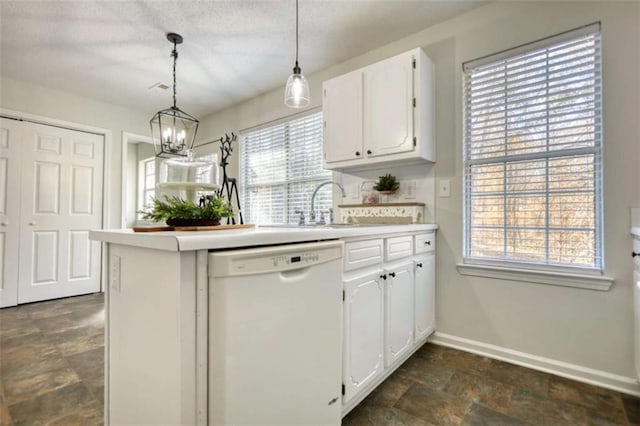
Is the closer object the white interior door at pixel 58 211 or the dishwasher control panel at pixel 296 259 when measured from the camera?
the dishwasher control panel at pixel 296 259

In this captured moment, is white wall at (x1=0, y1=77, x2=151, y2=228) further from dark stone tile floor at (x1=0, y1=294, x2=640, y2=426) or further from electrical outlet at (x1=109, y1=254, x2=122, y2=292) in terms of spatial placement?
electrical outlet at (x1=109, y1=254, x2=122, y2=292)

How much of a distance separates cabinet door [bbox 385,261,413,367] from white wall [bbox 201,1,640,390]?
54 centimetres

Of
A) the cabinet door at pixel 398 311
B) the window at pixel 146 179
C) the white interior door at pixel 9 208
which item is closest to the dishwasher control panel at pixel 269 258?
the cabinet door at pixel 398 311

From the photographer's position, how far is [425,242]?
2.24m

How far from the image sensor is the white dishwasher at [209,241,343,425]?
93 cm

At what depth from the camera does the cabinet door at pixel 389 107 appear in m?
2.24

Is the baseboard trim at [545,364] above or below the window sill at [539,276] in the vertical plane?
below

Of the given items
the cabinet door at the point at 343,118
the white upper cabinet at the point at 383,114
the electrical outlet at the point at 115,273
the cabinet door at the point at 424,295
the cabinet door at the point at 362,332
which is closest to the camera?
the electrical outlet at the point at 115,273

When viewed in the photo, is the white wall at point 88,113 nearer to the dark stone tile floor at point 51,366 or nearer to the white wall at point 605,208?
the dark stone tile floor at point 51,366

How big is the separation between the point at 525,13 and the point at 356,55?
1346 mm

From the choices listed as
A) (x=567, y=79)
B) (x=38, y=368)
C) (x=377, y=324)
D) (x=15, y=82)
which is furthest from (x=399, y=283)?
(x=15, y=82)

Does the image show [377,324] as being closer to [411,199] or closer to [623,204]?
[411,199]

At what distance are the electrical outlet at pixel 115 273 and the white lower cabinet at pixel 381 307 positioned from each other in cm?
94

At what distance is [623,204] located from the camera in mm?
1760
